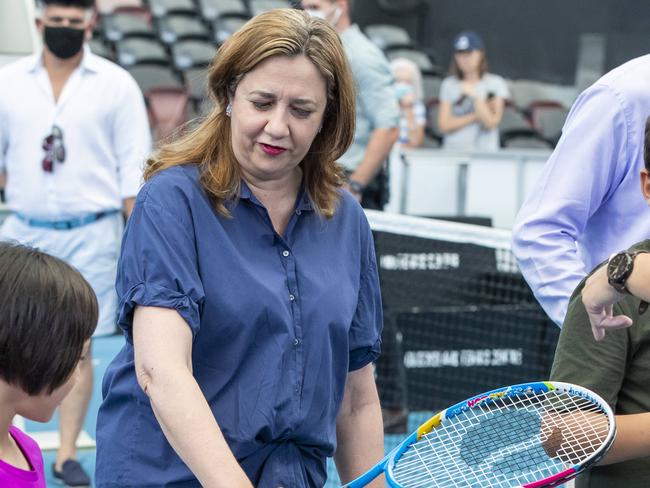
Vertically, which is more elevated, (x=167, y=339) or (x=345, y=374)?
(x=167, y=339)

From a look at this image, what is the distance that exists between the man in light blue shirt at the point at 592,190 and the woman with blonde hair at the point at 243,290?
523 mm

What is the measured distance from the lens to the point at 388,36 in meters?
14.6

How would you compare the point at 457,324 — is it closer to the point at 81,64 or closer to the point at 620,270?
the point at 81,64

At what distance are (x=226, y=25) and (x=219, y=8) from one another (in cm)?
75

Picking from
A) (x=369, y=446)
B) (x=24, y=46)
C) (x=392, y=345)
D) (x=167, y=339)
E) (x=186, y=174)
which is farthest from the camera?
(x=24, y=46)

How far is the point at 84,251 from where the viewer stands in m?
5.41

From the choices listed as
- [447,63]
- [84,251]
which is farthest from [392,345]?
[447,63]

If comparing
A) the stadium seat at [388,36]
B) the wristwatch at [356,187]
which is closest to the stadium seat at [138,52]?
the stadium seat at [388,36]

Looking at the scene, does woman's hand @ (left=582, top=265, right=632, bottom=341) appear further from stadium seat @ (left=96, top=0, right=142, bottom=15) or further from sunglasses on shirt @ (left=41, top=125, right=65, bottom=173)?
stadium seat @ (left=96, top=0, right=142, bottom=15)

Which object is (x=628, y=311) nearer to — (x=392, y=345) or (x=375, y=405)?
(x=375, y=405)

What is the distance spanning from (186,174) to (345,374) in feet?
1.72

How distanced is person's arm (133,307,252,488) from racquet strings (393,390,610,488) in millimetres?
335

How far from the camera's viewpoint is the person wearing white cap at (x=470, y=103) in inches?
424

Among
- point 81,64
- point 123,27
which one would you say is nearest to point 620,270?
point 81,64
